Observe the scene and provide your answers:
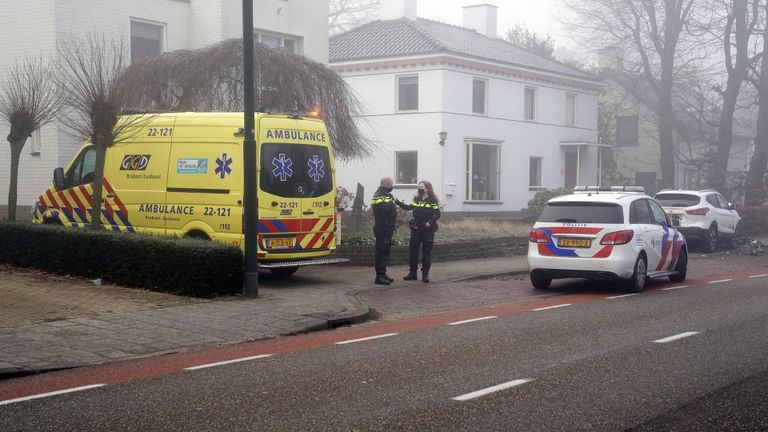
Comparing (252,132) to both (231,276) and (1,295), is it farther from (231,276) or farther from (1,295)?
(1,295)

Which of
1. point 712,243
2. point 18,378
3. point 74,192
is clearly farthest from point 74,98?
point 712,243

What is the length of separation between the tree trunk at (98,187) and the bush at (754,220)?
24.8 m

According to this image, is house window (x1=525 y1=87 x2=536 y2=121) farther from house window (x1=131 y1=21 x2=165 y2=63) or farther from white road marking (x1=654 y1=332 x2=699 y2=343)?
white road marking (x1=654 y1=332 x2=699 y2=343)

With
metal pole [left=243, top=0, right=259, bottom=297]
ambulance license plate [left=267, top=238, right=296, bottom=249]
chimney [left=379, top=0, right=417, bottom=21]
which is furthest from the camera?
chimney [left=379, top=0, right=417, bottom=21]

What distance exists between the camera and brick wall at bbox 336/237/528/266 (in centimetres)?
1912

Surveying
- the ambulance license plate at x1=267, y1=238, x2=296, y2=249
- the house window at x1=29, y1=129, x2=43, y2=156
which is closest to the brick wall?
the ambulance license plate at x1=267, y1=238, x2=296, y2=249

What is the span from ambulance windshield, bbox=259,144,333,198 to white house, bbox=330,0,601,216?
18.6 metres

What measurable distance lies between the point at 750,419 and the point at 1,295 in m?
10.2

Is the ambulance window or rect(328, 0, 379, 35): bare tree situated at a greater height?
rect(328, 0, 379, 35): bare tree

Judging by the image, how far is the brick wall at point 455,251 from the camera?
62.7 feet

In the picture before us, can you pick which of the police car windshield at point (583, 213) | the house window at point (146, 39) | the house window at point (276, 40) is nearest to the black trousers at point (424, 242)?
the police car windshield at point (583, 213)

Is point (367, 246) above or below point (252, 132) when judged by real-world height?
below

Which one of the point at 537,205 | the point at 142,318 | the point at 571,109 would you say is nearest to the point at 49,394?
the point at 142,318

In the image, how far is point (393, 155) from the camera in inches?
1411
